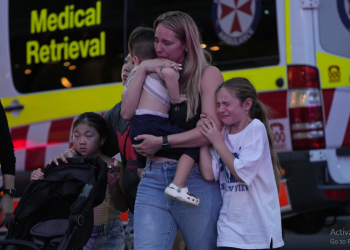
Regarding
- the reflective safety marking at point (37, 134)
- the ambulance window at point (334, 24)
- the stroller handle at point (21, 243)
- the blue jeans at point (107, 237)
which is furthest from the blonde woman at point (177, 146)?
the reflective safety marking at point (37, 134)

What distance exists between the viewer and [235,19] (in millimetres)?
4137

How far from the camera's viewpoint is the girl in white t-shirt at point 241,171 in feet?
7.91

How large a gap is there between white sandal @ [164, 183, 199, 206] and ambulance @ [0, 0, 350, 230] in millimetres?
1676

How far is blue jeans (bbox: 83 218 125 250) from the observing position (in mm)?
3232

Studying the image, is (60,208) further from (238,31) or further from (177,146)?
(238,31)

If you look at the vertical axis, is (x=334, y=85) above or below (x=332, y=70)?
below

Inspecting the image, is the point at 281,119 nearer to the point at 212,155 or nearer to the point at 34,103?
the point at 212,155

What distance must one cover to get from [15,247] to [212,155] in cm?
102

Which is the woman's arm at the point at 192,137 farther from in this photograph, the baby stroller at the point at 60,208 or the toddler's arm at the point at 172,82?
the baby stroller at the point at 60,208

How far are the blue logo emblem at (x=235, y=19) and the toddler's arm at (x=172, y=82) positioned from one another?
1.77 meters

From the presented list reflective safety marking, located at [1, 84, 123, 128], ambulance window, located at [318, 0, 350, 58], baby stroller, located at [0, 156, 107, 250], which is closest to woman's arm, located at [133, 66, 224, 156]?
baby stroller, located at [0, 156, 107, 250]

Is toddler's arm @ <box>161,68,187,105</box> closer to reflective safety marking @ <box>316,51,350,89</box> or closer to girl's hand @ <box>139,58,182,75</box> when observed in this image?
girl's hand @ <box>139,58,182,75</box>

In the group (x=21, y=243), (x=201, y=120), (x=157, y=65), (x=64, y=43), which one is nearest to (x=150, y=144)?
(x=201, y=120)

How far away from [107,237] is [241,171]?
1198 mm
